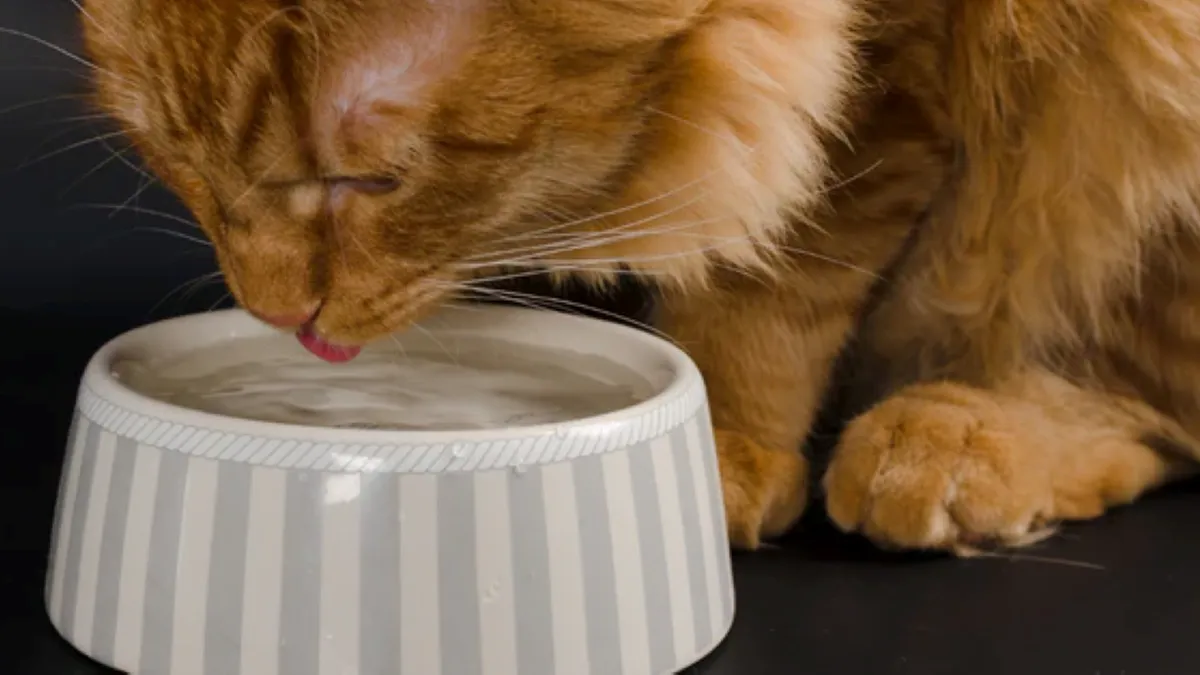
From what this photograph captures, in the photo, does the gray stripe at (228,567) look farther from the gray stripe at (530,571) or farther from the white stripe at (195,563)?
the gray stripe at (530,571)

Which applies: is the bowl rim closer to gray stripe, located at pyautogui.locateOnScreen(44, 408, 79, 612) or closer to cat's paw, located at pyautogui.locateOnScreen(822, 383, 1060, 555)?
gray stripe, located at pyautogui.locateOnScreen(44, 408, 79, 612)

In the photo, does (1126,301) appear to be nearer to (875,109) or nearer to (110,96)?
(875,109)

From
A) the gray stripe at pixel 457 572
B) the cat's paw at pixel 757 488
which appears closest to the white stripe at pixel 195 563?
the gray stripe at pixel 457 572

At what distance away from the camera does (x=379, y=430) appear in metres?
0.67

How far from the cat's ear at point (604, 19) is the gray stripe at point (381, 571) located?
23cm

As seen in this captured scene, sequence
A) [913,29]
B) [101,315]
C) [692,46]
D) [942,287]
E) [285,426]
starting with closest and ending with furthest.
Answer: [285,426], [692,46], [913,29], [942,287], [101,315]

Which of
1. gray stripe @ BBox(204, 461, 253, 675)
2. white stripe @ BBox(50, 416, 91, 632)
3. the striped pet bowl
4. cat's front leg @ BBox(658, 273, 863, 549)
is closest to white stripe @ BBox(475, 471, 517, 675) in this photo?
the striped pet bowl

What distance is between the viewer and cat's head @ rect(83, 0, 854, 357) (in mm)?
712

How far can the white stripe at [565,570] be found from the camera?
682 mm

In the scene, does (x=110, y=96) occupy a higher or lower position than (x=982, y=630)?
higher

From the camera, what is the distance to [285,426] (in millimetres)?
672

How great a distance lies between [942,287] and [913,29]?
21 cm

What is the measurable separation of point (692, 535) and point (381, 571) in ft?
0.55

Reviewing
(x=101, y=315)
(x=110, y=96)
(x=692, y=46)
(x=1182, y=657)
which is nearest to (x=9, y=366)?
(x=101, y=315)
